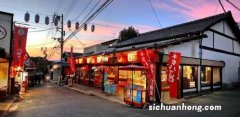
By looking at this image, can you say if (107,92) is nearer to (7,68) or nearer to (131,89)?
(131,89)

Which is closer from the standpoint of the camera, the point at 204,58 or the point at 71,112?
the point at 71,112

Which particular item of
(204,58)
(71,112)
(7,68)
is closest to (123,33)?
(204,58)

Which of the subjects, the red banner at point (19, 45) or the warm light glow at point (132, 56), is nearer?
the warm light glow at point (132, 56)

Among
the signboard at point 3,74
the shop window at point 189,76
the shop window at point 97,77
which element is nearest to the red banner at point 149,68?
the shop window at point 189,76

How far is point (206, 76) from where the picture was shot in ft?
75.0

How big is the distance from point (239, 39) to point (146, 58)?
20041 millimetres

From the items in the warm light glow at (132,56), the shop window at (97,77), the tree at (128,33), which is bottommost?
the shop window at (97,77)

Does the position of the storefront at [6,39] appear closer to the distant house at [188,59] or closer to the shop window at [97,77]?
the distant house at [188,59]

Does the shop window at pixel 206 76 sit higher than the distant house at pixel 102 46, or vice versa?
the distant house at pixel 102 46

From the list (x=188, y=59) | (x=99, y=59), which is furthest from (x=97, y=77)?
(x=188, y=59)

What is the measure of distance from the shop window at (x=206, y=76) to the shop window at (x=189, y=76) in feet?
5.67

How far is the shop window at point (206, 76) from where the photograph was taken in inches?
873

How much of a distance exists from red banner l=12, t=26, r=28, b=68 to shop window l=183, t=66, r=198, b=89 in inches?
588

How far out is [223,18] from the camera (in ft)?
79.4
